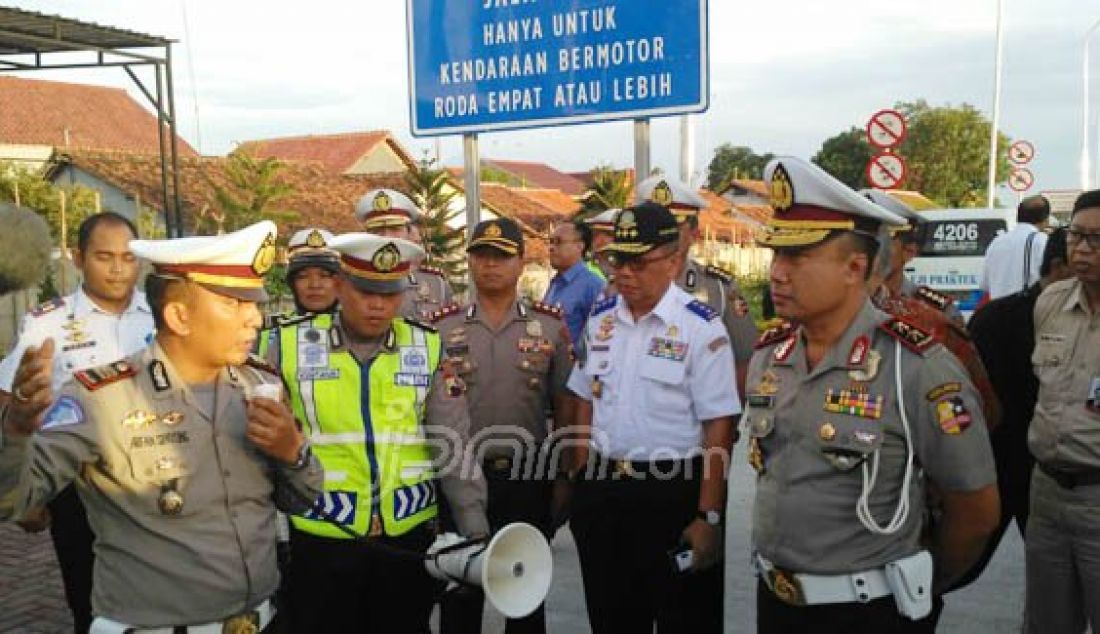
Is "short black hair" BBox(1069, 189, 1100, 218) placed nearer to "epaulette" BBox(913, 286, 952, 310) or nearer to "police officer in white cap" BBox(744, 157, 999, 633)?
"epaulette" BBox(913, 286, 952, 310)

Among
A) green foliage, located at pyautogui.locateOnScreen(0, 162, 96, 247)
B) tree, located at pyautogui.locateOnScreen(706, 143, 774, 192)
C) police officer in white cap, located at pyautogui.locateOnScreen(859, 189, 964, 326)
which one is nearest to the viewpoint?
police officer in white cap, located at pyautogui.locateOnScreen(859, 189, 964, 326)

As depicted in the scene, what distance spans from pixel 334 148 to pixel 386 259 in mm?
50317

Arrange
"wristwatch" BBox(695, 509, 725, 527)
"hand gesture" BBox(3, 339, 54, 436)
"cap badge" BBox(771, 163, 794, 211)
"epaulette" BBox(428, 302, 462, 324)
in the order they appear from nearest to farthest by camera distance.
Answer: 1. "hand gesture" BBox(3, 339, 54, 436)
2. "cap badge" BBox(771, 163, 794, 211)
3. "wristwatch" BBox(695, 509, 725, 527)
4. "epaulette" BBox(428, 302, 462, 324)

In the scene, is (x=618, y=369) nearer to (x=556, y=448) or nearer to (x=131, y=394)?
(x=556, y=448)

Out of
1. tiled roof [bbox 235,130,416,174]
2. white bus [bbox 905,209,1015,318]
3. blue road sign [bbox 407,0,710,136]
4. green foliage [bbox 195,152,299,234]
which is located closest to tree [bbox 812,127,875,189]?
tiled roof [bbox 235,130,416,174]

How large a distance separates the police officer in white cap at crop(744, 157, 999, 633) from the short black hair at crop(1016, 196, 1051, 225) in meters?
6.47

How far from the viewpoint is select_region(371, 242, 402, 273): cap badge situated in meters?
3.23

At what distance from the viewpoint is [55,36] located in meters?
10.4

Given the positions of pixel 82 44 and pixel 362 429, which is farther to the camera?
pixel 82 44

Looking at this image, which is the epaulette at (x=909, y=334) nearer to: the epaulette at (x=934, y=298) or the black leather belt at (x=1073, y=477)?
the black leather belt at (x=1073, y=477)

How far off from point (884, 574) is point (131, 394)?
78.1 inches

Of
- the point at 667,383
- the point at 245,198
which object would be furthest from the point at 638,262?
the point at 245,198

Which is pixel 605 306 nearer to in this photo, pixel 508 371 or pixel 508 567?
pixel 508 371

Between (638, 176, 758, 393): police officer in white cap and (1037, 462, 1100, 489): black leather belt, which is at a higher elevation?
(638, 176, 758, 393): police officer in white cap
